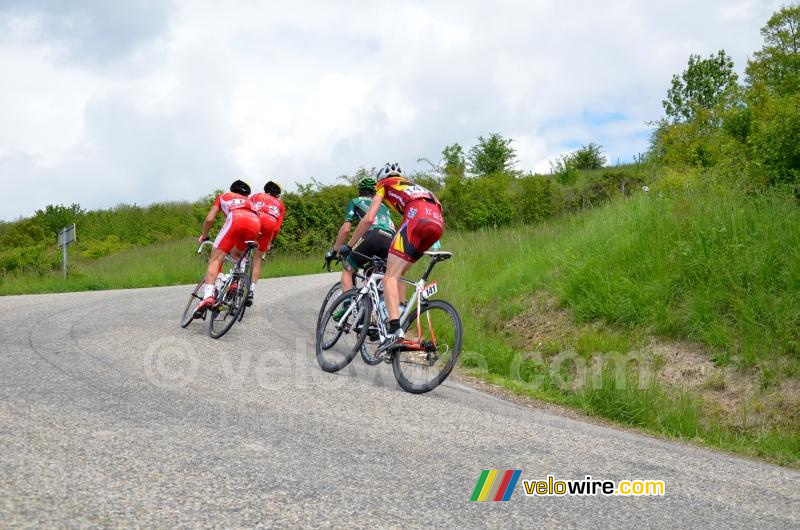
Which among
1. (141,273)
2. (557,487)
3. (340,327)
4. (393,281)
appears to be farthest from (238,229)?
(141,273)

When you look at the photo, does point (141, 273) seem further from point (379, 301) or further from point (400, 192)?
point (400, 192)

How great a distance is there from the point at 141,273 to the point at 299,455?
1702cm

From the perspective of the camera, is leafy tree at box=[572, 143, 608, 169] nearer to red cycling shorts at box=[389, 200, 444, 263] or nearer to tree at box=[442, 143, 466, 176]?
tree at box=[442, 143, 466, 176]

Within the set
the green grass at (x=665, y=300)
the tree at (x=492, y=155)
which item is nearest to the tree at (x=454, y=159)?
the tree at (x=492, y=155)

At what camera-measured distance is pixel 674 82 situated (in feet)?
130

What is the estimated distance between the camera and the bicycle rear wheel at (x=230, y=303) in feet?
29.5

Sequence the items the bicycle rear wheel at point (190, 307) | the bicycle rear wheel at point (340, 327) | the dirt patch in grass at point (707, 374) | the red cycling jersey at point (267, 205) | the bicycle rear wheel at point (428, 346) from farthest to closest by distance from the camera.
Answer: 1. the red cycling jersey at point (267, 205)
2. the bicycle rear wheel at point (190, 307)
3. the bicycle rear wheel at point (340, 327)
4. the dirt patch in grass at point (707, 374)
5. the bicycle rear wheel at point (428, 346)

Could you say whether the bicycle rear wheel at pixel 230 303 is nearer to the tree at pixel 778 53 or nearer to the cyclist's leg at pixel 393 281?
the cyclist's leg at pixel 393 281

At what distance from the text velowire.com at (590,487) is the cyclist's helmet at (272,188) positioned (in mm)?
7653

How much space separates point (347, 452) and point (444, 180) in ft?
94.1

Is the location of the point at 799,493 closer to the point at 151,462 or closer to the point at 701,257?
the point at 151,462

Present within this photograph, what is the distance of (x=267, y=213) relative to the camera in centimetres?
1063

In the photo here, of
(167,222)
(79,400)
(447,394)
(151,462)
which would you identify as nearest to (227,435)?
(151,462)

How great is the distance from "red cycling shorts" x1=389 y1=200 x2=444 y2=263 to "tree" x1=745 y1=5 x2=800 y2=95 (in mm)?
33640
